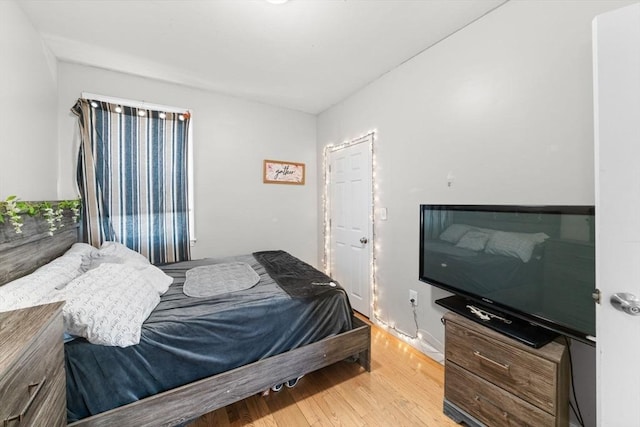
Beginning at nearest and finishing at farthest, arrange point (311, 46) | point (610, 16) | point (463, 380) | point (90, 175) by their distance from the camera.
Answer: point (610, 16) < point (463, 380) < point (311, 46) < point (90, 175)

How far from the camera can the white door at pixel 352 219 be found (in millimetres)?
2877

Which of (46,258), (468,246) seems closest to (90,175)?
(46,258)

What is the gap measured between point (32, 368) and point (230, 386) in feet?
3.11

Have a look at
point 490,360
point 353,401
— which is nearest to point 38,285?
point 353,401

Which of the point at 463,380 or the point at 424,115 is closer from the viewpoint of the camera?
the point at 463,380

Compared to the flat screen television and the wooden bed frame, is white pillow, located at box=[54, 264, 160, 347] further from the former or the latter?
the flat screen television

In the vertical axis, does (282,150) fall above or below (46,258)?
above

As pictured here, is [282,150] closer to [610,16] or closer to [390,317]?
[390,317]

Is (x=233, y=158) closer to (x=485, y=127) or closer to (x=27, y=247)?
(x=27, y=247)

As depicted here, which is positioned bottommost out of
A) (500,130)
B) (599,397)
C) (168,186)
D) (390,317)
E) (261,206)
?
(390,317)

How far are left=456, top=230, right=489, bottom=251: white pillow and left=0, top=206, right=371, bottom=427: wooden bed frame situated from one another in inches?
38.2

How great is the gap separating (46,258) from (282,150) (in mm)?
2592

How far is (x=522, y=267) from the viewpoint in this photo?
138 cm

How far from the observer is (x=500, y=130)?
172 centimetres
